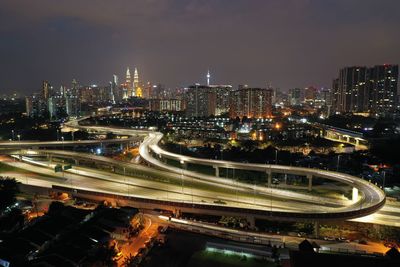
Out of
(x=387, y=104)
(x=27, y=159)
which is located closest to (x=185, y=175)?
(x=27, y=159)

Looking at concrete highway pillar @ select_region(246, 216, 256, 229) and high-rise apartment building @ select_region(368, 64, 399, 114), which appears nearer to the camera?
concrete highway pillar @ select_region(246, 216, 256, 229)

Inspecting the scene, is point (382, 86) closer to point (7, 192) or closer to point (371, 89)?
point (371, 89)

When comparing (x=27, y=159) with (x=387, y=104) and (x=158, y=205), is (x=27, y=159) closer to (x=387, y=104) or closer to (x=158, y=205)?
(x=158, y=205)

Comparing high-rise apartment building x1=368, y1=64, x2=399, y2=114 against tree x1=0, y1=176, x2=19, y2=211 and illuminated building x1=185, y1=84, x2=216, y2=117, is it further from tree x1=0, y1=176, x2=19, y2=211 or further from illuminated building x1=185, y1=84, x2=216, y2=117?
tree x1=0, y1=176, x2=19, y2=211

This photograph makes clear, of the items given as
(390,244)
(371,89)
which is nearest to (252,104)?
(371,89)

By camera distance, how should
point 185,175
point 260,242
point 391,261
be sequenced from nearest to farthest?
1. point 391,261
2. point 260,242
3. point 185,175

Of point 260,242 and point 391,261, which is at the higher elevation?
point 391,261

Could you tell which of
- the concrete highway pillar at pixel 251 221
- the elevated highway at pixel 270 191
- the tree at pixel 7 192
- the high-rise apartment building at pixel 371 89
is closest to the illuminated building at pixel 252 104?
the high-rise apartment building at pixel 371 89

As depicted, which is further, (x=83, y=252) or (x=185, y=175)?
(x=185, y=175)

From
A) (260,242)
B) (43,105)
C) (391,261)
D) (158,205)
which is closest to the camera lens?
(391,261)

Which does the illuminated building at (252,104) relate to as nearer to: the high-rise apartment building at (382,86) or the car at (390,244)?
the high-rise apartment building at (382,86)

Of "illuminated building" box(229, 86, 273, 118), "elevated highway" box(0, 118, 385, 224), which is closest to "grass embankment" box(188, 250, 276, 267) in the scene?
"elevated highway" box(0, 118, 385, 224)
